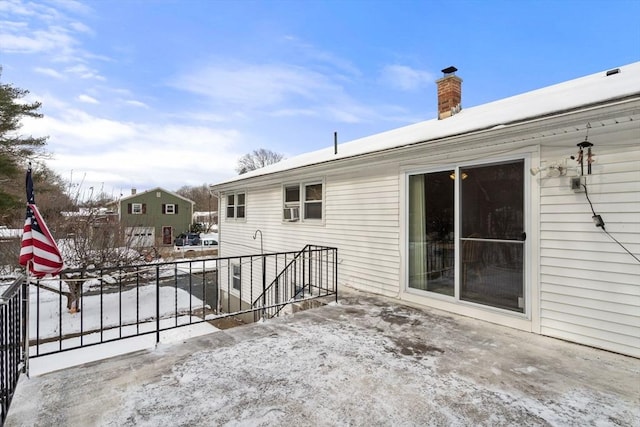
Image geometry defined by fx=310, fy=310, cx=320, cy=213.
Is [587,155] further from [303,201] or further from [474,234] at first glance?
[303,201]

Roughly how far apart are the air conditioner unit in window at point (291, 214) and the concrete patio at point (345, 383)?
4.57 m

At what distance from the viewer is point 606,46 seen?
8727 mm

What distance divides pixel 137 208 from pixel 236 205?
2255 centimetres

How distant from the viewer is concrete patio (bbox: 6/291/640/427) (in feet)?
6.83

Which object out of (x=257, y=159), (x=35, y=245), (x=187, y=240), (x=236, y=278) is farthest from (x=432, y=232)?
(x=257, y=159)

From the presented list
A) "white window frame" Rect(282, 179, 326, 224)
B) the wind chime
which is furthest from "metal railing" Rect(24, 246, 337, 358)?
the wind chime

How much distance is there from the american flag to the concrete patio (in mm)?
913

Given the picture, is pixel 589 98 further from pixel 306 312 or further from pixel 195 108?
pixel 195 108

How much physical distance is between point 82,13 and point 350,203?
738cm

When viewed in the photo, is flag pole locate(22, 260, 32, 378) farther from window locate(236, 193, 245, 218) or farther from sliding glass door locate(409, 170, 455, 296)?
window locate(236, 193, 245, 218)

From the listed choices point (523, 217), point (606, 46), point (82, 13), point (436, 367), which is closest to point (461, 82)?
point (523, 217)

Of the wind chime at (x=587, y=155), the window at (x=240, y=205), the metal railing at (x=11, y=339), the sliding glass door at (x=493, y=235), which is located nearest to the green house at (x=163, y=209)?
the window at (x=240, y=205)

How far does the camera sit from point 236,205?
434 inches

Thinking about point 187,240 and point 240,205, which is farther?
point 187,240
